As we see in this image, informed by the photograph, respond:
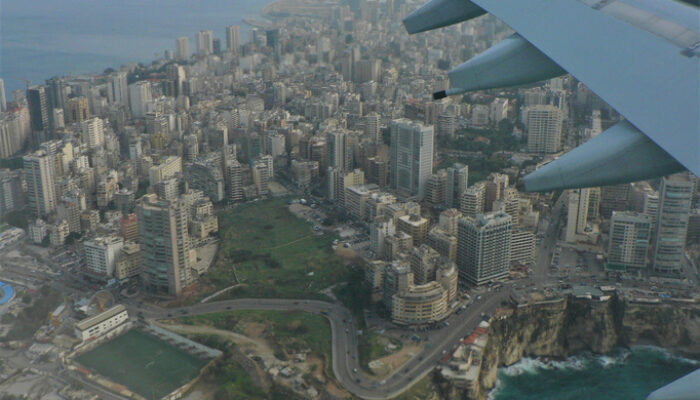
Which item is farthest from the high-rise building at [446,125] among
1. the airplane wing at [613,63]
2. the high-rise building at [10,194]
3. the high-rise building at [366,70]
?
the airplane wing at [613,63]

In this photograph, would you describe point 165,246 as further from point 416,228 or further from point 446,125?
point 446,125

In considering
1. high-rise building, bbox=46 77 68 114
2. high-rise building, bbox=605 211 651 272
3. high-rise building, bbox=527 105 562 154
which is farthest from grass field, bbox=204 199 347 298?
high-rise building, bbox=46 77 68 114

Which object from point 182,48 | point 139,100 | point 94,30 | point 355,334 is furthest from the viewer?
point 94,30

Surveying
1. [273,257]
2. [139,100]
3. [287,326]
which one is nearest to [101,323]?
[287,326]

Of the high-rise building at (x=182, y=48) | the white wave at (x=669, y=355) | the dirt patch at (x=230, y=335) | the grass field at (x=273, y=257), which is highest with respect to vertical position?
the high-rise building at (x=182, y=48)

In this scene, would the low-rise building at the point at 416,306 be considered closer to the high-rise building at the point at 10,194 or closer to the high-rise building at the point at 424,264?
the high-rise building at the point at 424,264

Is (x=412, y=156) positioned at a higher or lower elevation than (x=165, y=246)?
higher

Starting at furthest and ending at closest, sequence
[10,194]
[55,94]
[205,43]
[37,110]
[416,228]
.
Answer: [205,43]
[55,94]
[37,110]
[10,194]
[416,228]

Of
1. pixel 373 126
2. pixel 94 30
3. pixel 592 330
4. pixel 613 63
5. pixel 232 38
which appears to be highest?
pixel 94 30
